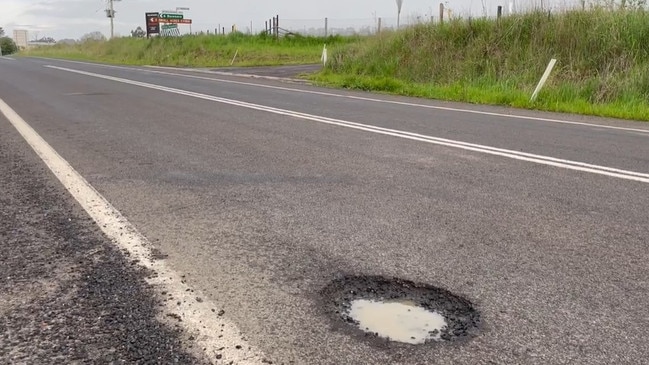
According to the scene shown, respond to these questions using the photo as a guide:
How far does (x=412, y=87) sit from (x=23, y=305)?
43.5ft

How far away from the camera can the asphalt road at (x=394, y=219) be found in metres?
2.42

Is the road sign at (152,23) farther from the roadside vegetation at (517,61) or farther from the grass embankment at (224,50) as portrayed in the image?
the roadside vegetation at (517,61)

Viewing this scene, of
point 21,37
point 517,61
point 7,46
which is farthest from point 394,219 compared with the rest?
point 21,37

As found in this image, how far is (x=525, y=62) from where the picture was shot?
571 inches

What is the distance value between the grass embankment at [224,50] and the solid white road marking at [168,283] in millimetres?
27475

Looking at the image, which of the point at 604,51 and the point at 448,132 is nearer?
the point at 448,132

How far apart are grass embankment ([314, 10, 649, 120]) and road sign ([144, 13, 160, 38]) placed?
3811 centimetres

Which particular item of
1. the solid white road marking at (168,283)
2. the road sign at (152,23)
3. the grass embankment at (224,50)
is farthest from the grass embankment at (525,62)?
the road sign at (152,23)

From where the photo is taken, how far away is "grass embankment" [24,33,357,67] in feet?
113

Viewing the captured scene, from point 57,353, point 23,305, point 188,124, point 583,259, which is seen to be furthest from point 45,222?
point 188,124

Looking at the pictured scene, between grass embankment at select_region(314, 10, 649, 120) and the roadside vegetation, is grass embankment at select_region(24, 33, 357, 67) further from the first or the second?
grass embankment at select_region(314, 10, 649, 120)

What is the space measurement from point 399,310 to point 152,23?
54.0 meters

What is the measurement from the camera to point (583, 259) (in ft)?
10.6

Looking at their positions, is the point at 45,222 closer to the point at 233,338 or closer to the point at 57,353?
the point at 57,353
